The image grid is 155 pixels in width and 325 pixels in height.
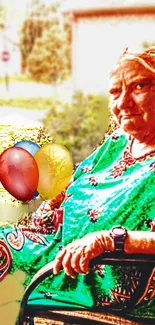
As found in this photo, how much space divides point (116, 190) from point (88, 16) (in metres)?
0.60

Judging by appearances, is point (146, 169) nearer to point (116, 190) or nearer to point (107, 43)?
point (116, 190)

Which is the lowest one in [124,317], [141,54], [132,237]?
[124,317]

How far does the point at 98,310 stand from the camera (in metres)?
2.54

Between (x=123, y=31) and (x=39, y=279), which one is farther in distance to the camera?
(x=39, y=279)

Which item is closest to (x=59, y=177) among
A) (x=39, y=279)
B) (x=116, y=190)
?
(x=116, y=190)

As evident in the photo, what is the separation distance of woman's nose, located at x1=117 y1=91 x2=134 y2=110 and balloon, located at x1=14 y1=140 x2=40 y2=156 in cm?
34

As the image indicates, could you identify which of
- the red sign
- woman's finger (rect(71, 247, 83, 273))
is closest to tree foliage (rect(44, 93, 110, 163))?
the red sign

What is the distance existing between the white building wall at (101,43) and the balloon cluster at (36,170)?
0.26 metres

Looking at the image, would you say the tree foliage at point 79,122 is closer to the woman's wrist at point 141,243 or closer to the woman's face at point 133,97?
the woman's face at point 133,97

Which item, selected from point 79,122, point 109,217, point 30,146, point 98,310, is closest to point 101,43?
point 79,122

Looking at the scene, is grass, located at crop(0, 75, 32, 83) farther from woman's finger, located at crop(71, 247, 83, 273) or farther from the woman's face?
woman's finger, located at crop(71, 247, 83, 273)

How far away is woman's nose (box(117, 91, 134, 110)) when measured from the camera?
2457mm

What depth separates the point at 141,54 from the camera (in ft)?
7.94

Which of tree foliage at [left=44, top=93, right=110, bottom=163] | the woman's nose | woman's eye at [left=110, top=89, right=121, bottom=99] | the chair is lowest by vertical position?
the chair
